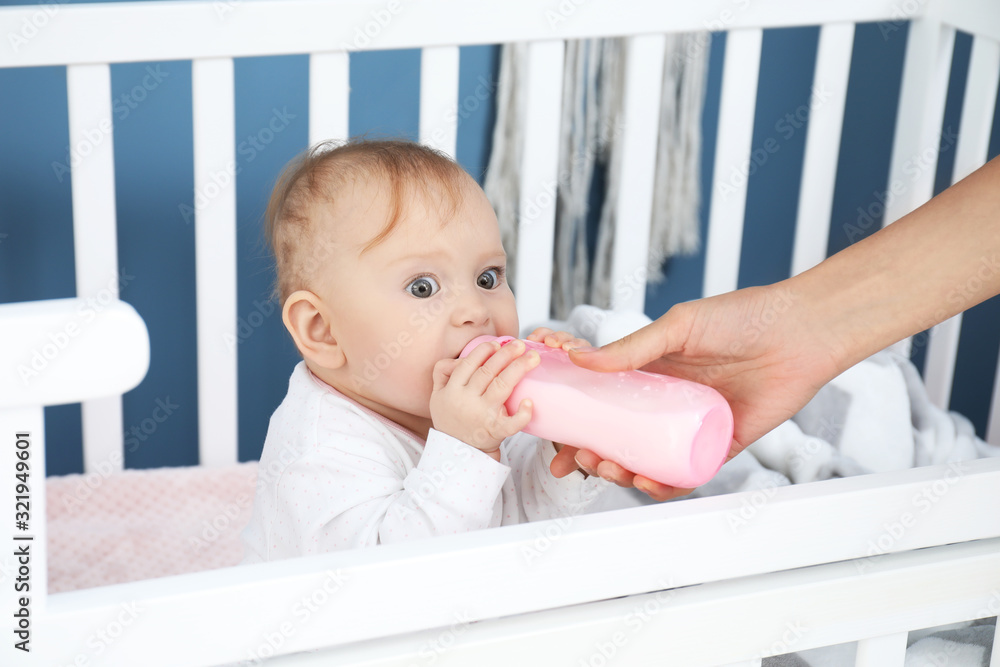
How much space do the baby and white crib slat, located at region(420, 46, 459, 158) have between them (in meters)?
0.34

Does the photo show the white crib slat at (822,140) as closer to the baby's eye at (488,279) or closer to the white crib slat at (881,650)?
the baby's eye at (488,279)

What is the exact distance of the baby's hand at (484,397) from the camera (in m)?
0.69

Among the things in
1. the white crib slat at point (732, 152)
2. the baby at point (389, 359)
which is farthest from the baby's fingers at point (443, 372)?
the white crib slat at point (732, 152)

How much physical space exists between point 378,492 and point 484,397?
12 centimetres

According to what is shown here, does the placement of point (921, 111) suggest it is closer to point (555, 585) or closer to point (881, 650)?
point (881, 650)

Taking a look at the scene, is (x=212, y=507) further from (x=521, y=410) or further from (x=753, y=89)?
(x=753, y=89)

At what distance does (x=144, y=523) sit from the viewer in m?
1.19

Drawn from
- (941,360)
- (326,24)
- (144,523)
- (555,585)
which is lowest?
(144,523)

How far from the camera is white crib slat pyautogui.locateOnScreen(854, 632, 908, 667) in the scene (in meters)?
0.62

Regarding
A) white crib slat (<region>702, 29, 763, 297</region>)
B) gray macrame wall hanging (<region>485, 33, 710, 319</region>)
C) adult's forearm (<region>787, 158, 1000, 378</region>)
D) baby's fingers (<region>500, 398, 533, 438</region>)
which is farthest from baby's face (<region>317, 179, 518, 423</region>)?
gray macrame wall hanging (<region>485, 33, 710, 319</region>)

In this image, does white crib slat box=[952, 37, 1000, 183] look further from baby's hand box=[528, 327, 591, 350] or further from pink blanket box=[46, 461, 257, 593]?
pink blanket box=[46, 461, 257, 593]

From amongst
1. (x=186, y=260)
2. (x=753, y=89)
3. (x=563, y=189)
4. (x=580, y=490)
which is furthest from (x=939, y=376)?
(x=186, y=260)

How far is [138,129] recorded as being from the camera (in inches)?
55.2

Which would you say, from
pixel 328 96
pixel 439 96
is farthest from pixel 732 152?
pixel 328 96
